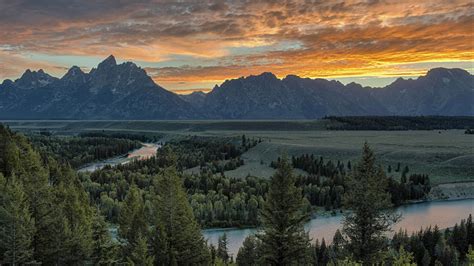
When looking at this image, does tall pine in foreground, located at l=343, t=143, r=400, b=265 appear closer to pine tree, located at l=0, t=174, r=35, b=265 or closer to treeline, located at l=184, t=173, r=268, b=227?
pine tree, located at l=0, t=174, r=35, b=265

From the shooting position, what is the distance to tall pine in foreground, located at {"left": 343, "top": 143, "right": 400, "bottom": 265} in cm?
3188

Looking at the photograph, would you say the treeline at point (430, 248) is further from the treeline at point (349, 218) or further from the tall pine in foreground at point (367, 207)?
the treeline at point (349, 218)

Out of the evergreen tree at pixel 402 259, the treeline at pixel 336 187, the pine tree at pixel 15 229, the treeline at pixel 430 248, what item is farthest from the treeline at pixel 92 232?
the treeline at pixel 336 187

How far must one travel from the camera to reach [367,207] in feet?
105

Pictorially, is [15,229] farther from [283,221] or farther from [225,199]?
[225,199]

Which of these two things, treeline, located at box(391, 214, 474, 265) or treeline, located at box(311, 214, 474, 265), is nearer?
treeline, located at box(311, 214, 474, 265)

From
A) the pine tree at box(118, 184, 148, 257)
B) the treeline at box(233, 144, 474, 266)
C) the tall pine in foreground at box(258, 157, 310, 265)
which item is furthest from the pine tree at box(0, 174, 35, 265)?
the tall pine in foreground at box(258, 157, 310, 265)

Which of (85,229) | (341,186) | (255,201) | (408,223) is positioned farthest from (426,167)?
(85,229)

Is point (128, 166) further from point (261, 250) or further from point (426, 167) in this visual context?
point (261, 250)

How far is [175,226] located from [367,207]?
1669cm

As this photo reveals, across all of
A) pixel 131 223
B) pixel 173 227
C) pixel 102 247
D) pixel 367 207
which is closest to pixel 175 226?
pixel 173 227

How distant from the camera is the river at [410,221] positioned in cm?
8126

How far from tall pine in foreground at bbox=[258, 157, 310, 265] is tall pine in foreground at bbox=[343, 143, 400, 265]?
11.6 feet

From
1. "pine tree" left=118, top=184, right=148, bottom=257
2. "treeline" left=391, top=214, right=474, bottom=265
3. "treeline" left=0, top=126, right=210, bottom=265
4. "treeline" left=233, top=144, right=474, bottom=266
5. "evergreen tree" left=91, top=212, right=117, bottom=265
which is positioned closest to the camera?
"treeline" left=233, top=144, right=474, bottom=266
